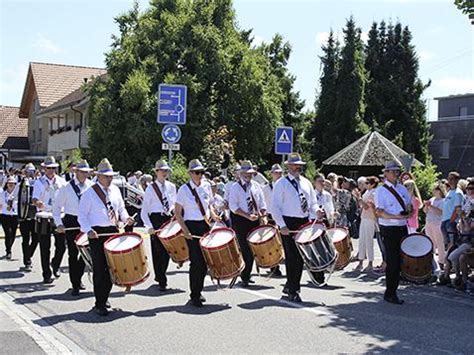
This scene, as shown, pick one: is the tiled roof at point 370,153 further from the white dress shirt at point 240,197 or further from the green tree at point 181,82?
the white dress shirt at point 240,197

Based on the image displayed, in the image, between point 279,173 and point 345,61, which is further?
point 345,61

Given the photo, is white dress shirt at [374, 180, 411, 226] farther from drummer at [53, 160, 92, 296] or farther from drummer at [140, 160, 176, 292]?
drummer at [53, 160, 92, 296]

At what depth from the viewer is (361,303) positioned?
10.3m

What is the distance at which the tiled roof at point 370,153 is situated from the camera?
2522 cm

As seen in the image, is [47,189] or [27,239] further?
[27,239]

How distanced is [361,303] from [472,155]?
128ft

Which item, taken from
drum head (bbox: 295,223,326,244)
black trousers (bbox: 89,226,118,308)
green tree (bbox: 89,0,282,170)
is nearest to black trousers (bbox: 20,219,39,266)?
black trousers (bbox: 89,226,118,308)

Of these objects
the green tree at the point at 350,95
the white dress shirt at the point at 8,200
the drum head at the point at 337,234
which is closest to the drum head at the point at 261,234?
the drum head at the point at 337,234

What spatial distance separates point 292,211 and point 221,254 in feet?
4.57

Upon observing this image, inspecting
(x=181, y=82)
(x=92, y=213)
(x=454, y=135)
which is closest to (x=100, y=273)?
(x=92, y=213)

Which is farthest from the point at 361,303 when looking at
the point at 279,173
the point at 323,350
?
the point at 279,173

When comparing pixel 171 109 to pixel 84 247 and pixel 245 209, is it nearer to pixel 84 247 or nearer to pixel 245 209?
pixel 245 209

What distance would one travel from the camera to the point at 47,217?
1202 centimetres

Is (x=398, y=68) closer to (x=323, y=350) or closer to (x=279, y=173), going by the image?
(x=279, y=173)
